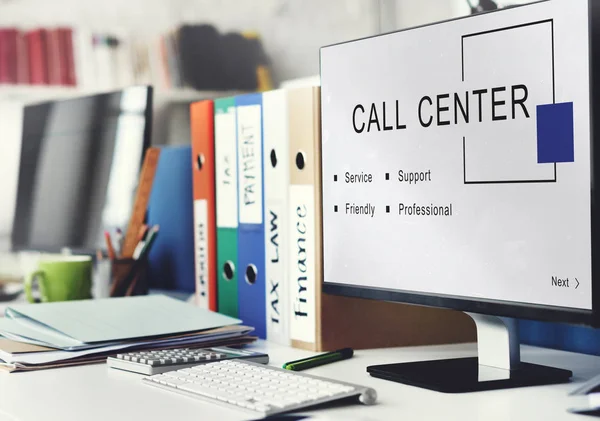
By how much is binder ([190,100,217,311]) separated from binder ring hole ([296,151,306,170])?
22cm

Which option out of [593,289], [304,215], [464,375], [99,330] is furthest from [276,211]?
[593,289]

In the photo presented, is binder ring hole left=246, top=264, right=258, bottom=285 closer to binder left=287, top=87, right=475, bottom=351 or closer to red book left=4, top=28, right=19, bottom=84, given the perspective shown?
binder left=287, top=87, right=475, bottom=351

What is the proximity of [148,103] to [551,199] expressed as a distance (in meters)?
0.89

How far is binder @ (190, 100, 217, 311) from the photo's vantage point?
52.2 inches

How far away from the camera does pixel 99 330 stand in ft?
3.65

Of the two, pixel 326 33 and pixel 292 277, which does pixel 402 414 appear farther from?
pixel 326 33

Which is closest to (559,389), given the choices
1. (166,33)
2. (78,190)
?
(78,190)

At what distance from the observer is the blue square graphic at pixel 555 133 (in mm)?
788

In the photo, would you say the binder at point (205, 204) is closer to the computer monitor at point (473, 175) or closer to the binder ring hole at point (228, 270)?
the binder ring hole at point (228, 270)

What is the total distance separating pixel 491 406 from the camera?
2.55 ft

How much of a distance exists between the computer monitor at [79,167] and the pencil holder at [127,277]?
0.11 m

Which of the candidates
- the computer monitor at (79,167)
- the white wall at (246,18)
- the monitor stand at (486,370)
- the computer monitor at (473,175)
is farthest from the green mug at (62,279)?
the white wall at (246,18)

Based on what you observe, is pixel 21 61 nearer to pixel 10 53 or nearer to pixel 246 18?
pixel 10 53

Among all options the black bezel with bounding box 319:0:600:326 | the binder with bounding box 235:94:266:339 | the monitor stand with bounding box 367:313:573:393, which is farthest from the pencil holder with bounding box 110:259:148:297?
the black bezel with bounding box 319:0:600:326
